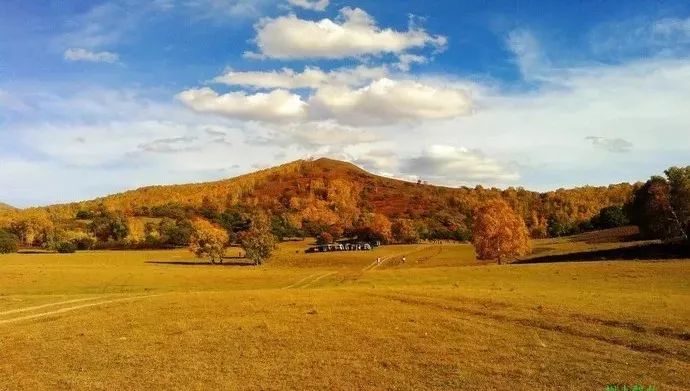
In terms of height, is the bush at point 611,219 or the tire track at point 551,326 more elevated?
the bush at point 611,219

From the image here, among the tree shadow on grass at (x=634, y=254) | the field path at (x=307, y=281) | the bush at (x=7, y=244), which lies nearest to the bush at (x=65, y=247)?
the bush at (x=7, y=244)

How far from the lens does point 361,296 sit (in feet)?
144

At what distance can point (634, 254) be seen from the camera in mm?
84312

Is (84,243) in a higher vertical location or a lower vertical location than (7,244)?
lower

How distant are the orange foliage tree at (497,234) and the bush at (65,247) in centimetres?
11378

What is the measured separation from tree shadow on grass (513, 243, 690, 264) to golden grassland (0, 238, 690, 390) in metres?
31.5

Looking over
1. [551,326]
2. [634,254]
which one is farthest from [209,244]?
[551,326]

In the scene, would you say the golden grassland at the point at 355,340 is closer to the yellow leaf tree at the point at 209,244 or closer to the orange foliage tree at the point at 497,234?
the orange foliage tree at the point at 497,234

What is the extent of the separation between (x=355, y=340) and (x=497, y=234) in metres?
70.4

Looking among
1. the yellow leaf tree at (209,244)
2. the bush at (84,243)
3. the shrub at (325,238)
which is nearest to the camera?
the yellow leaf tree at (209,244)

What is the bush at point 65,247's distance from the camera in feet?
513

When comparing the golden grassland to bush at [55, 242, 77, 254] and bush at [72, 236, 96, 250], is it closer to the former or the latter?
bush at [55, 242, 77, 254]

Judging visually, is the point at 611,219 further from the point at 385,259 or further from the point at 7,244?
the point at 7,244

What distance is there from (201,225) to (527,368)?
132m
